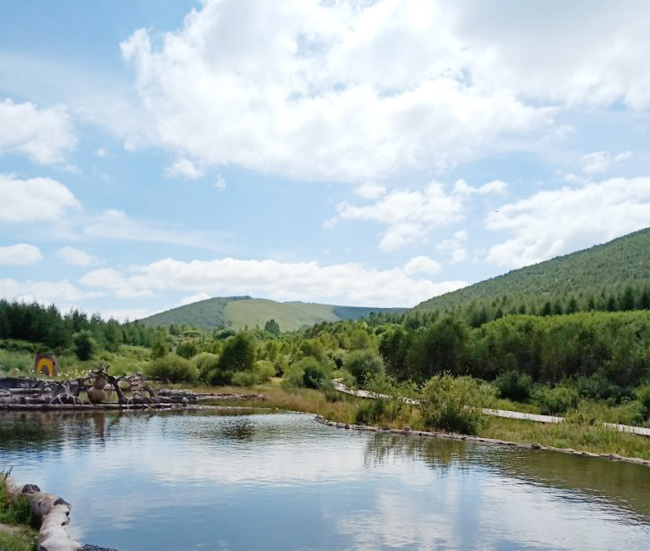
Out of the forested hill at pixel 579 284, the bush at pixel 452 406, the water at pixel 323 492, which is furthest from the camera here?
the forested hill at pixel 579 284

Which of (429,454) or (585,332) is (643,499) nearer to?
(429,454)

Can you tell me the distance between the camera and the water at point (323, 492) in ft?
40.3

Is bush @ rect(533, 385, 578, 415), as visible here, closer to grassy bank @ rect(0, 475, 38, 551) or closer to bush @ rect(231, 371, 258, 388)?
bush @ rect(231, 371, 258, 388)

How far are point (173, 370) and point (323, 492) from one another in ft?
130

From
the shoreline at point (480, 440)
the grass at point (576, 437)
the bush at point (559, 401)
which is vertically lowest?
the shoreline at point (480, 440)

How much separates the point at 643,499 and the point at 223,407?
85.7 feet

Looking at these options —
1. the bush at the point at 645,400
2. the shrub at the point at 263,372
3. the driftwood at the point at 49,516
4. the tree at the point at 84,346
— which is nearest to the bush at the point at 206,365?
the shrub at the point at 263,372

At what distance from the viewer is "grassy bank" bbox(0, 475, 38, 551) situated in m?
10.1

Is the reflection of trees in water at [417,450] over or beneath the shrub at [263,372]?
beneath

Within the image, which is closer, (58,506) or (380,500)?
(58,506)

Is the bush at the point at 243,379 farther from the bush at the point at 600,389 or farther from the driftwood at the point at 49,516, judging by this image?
the driftwood at the point at 49,516

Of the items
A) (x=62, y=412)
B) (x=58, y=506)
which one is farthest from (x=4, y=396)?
(x=58, y=506)

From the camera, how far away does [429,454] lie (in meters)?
21.9

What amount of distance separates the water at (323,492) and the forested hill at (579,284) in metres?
55.0
